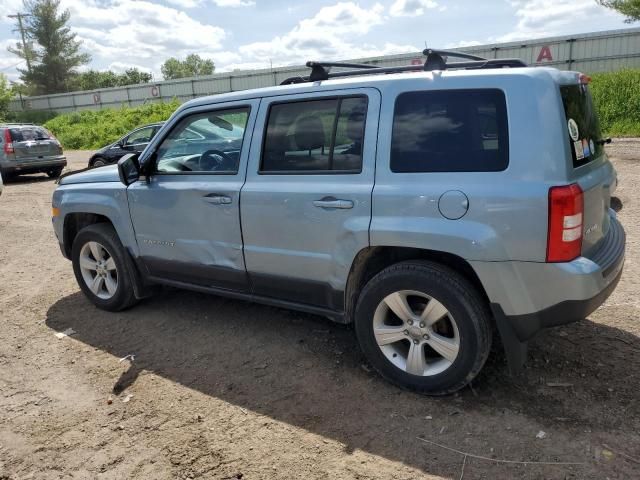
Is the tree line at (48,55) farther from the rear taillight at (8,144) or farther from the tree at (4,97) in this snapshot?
the rear taillight at (8,144)

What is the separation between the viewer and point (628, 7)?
2433cm

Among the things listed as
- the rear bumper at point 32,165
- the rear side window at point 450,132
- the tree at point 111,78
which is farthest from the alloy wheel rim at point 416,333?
the tree at point 111,78

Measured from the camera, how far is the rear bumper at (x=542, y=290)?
8.93 ft

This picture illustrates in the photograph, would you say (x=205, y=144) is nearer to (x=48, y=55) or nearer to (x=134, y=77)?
(x=48, y=55)

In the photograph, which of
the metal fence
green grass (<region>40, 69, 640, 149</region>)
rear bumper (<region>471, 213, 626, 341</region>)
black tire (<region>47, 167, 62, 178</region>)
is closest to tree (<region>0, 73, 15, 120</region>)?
green grass (<region>40, 69, 640, 149</region>)

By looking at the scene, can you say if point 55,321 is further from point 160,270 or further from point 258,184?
point 258,184

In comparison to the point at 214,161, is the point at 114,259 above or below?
below

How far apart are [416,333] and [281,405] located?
0.94m

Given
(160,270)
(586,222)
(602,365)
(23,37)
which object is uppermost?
(23,37)

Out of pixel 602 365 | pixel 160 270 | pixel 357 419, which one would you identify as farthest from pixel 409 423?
pixel 160 270

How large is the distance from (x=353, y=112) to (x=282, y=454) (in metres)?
2.05

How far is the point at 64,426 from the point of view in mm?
3152

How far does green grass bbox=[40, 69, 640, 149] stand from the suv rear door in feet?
0.42

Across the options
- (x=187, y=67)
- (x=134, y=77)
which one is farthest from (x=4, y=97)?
(x=187, y=67)
